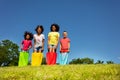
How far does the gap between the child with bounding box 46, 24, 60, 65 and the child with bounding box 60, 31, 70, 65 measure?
406 mm

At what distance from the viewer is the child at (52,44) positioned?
65.6ft

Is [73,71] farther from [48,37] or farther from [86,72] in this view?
[48,37]

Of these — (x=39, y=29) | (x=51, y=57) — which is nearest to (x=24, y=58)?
(x=51, y=57)

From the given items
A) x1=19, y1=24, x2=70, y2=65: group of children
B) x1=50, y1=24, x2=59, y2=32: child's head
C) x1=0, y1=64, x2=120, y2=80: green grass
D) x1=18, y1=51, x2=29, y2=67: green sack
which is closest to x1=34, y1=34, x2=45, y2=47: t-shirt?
x1=19, y1=24, x2=70, y2=65: group of children

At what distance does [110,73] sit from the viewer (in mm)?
14805

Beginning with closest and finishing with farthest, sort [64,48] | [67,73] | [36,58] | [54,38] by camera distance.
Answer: [67,73], [36,58], [54,38], [64,48]

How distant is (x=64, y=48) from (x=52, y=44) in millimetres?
761

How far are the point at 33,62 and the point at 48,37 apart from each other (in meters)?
1.66

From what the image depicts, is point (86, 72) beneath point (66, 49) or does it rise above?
beneath

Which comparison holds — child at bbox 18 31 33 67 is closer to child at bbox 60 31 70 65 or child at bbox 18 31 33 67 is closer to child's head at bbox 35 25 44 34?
child's head at bbox 35 25 44 34

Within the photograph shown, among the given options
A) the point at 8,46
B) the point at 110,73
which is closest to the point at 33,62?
the point at 110,73

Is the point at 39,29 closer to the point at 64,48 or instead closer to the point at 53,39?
the point at 53,39

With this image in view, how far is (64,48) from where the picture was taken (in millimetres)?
20391

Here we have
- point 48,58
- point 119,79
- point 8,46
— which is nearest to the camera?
point 119,79
